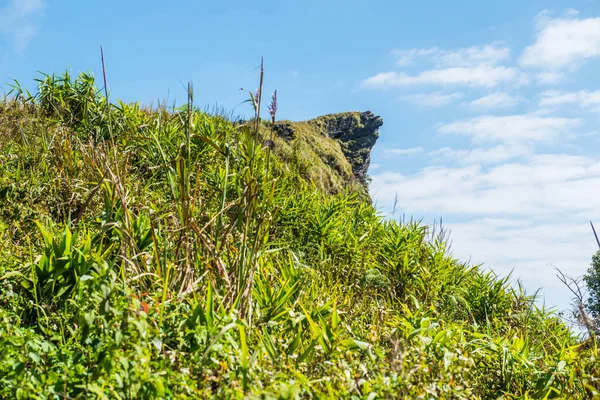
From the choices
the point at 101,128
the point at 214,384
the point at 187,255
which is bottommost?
the point at 214,384

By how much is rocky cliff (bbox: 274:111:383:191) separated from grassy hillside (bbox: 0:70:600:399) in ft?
14.4

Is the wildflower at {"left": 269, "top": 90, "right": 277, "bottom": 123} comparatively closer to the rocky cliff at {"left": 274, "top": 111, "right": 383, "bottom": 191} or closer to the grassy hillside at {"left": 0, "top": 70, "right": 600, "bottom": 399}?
the grassy hillside at {"left": 0, "top": 70, "right": 600, "bottom": 399}

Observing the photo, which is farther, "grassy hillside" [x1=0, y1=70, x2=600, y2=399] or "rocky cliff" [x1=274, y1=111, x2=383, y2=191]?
"rocky cliff" [x1=274, y1=111, x2=383, y2=191]

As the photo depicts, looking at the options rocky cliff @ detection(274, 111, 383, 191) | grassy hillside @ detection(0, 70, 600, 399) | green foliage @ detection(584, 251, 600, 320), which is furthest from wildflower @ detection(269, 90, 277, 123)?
green foliage @ detection(584, 251, 600, 320)

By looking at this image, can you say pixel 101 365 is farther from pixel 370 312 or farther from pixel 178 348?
pixel 370 312

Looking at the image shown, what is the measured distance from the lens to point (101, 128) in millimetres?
7426

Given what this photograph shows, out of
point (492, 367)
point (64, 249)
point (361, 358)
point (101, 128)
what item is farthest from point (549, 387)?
point (101, 128)

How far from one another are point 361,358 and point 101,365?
5.43 ft

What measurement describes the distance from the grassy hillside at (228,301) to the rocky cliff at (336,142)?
4385 mm

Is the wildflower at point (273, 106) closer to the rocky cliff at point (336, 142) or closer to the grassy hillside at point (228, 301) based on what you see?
the grassy hillside at point (228, 301)

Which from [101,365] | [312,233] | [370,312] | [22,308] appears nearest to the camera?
[101,365]

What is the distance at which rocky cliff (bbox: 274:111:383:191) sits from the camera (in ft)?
40.9

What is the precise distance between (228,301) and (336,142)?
48.6ft

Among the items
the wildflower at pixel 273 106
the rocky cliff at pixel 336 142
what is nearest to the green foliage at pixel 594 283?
the rocky cliff at pixel 336 142
